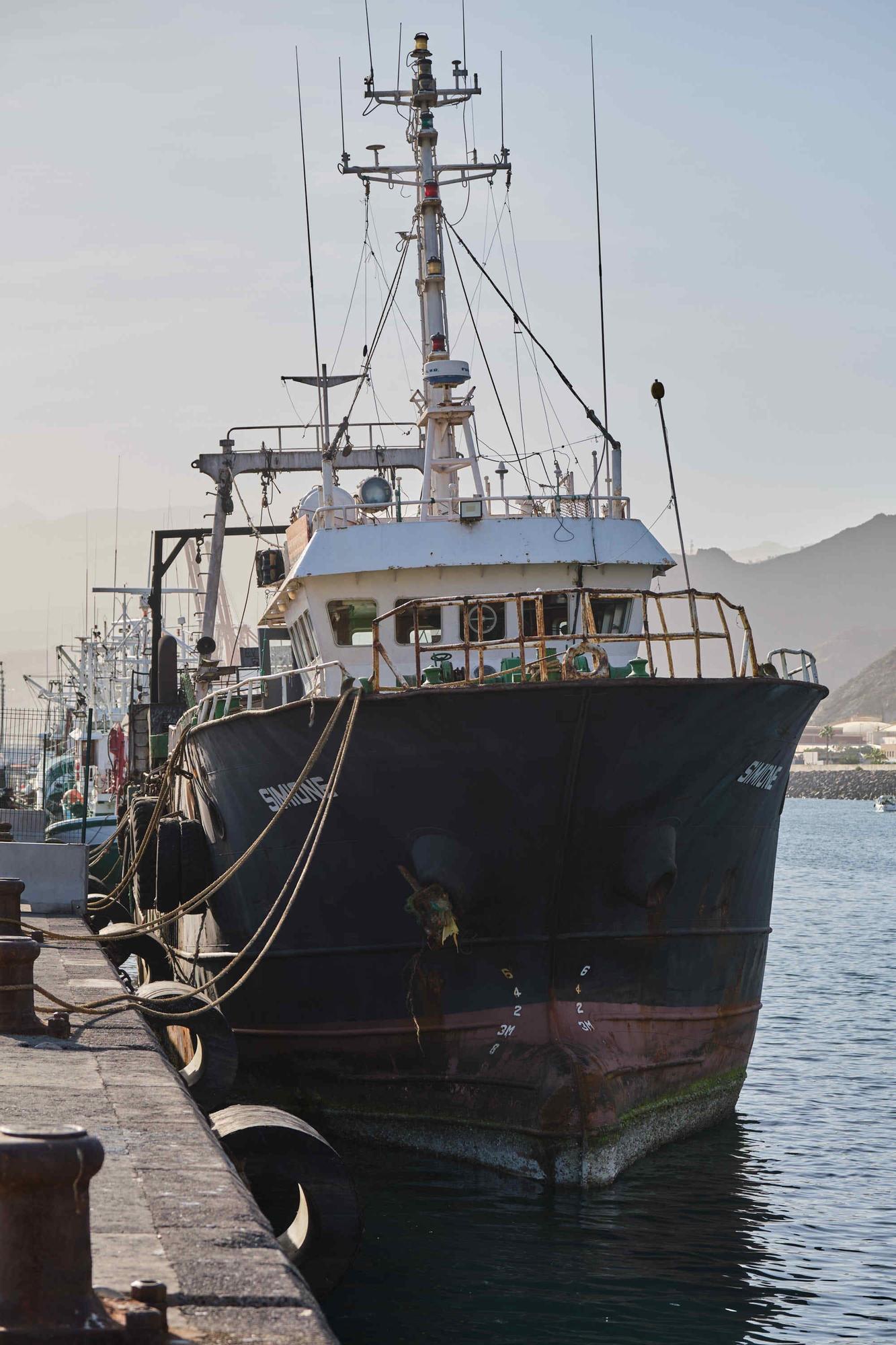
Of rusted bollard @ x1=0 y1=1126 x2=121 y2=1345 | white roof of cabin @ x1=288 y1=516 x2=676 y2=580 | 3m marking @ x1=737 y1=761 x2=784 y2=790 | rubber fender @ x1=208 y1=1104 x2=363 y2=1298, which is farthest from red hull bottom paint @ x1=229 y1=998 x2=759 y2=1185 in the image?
rusted bollard @ x1=0 y1=1126 x2=121 y2=1345

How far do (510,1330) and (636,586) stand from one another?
785 centimetres

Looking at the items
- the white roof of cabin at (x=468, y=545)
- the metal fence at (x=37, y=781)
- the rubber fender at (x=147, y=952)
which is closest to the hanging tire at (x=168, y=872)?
the rubber fender at (x=147, y=952)

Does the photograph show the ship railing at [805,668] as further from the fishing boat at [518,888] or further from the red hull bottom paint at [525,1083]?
the red hull bottom paint at [525,1083]

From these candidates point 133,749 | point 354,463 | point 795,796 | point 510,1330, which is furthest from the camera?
point 795,796

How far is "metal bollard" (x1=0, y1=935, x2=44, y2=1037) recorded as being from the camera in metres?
8.77

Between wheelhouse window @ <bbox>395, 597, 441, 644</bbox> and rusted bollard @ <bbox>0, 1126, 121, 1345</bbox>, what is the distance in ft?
32.9

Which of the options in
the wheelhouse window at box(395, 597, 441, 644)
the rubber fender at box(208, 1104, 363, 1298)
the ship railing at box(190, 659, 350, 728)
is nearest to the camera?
the rubber fender at box(208, 1104, 363, 1298)

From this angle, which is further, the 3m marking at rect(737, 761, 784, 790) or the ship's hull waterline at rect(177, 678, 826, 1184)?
the 3m marking at rect(737, 761, 784, 790)

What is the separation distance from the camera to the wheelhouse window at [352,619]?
14156 millimetres

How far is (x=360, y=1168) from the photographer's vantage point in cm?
1108

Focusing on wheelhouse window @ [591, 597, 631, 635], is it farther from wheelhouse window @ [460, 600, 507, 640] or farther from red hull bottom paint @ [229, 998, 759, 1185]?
red hull bottom paint @ [229, 998, 759, 1185]

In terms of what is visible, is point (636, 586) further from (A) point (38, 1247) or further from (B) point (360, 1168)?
(A) point (38, 1247)

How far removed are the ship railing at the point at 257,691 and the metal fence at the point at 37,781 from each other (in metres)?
13.9

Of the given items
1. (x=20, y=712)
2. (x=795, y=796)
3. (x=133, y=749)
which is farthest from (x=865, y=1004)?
(x=795, y=796)
